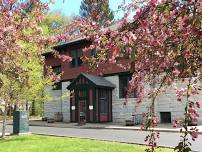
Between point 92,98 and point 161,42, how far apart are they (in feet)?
107

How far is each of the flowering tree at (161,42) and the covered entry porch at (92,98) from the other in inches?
1224

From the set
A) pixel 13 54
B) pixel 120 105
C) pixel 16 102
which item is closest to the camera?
pixel 13 54

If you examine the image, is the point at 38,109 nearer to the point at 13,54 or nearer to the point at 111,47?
the point at 13,54

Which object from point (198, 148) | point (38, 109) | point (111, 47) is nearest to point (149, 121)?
point (111, 47)

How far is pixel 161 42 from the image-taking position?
18.7 feet

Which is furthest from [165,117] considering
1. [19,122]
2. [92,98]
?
[19,122]

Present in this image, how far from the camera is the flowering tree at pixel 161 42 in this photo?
14.6 feet

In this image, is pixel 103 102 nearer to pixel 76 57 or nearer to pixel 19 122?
pixel 76 57

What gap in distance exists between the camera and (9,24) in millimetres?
9922

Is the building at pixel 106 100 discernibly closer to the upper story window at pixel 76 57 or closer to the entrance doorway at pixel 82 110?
the entrance doorway at pixel 82 110

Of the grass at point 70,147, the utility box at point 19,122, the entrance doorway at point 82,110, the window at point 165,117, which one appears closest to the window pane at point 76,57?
the entrance doorway at point 82,110

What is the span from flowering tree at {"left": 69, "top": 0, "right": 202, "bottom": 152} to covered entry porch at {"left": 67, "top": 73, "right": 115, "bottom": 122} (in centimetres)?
3109

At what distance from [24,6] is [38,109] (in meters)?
51.0

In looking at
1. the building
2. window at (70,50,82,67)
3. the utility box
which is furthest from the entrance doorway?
the utility box
